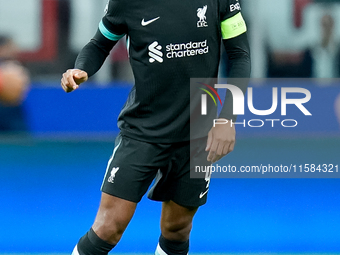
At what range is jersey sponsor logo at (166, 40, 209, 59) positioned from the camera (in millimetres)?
2488

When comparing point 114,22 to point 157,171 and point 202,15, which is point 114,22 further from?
point 157,171

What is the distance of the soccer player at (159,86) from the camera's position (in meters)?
2.48

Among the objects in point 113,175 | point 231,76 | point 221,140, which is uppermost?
point 231,76

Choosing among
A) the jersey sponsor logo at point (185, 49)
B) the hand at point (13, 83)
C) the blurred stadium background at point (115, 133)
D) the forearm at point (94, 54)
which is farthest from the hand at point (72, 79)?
the hand at point (13, 83)

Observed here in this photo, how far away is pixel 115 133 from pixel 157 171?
4.92 metres

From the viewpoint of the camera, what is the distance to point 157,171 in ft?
8.72

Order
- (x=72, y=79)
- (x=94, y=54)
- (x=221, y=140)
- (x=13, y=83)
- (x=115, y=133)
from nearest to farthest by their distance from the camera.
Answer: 1. (x=72, y=79)
2. (x=221, y=140)
3. (x=94, y=54)
4. (x=13, y=83)
5. (x=115, y=133)

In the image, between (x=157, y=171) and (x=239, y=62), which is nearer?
(x=239, y=62)

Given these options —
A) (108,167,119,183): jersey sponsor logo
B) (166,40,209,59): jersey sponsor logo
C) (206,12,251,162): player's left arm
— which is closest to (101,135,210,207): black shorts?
(108,167,119,183): jersey sponsor logo

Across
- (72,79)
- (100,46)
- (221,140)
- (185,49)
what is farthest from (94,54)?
(221,140)

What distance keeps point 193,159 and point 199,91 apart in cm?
32

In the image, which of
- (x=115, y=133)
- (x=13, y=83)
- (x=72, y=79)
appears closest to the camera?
(x=72, y=79)

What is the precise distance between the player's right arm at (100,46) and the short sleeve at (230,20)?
Answer: 453 millimetres

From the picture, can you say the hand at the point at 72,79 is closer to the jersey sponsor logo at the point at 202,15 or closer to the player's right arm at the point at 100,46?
the player's right arm at the point at 100,46
